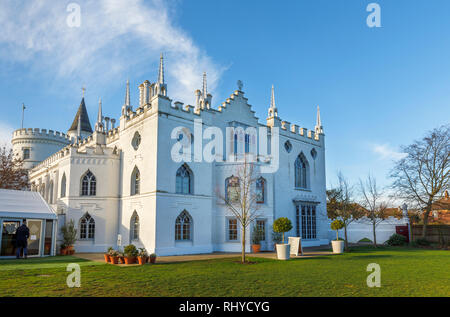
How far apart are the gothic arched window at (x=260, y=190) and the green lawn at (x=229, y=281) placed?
8958 millimetres

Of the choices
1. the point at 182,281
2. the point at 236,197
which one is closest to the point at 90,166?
the point at 236,197

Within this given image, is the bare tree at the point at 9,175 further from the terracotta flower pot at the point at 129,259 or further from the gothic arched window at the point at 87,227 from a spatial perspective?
the terracotta flower pot at the point at 129,259

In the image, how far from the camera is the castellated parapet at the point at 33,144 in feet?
144

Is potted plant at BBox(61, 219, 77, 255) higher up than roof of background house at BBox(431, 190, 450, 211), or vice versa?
roof of background house at BBox(431, 190, 450, 211)

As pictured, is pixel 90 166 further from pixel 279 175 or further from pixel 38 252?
pixel 279 175

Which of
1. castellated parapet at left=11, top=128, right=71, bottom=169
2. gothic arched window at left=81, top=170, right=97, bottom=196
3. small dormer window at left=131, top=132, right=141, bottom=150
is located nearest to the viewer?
small dormer window at left=131, top=132, right=141, bottom=150

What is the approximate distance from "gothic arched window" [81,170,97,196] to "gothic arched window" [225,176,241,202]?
9.41m

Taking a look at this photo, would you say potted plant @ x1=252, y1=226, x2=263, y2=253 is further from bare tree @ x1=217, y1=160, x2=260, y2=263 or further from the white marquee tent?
the white marquee tent

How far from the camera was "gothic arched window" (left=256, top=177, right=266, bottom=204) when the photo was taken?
2372 cm

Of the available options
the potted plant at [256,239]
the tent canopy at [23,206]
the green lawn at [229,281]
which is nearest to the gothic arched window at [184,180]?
the potted plant at [256,239]

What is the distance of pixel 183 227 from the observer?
2156cm

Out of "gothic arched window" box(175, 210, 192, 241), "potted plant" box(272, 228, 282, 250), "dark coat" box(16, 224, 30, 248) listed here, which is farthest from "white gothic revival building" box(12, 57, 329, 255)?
"dark coat" box(16, 224, 30, 248)

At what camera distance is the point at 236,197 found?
2247 centimetres
